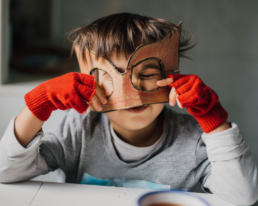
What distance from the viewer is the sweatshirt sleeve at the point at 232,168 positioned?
24.0 inches

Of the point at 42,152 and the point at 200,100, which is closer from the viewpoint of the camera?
the point at 200,100

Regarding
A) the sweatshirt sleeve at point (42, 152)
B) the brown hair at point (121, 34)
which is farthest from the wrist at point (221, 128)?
the sweatshirt sleeve at point (42, 152)

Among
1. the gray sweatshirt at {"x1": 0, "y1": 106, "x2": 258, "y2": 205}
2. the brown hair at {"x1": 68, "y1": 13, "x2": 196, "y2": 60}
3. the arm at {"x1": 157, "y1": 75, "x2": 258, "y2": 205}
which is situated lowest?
the gray sweatshirt at {"x1": 0, "y1": 106, "x2": 258, "y2": 205}

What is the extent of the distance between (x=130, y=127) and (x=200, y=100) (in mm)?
208

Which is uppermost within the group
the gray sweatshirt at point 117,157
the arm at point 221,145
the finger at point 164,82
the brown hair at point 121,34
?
the brown hair at point 121,34

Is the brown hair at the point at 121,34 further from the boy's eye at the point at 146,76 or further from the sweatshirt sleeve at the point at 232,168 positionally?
the sweatshirt sleeve at the point at 232,168

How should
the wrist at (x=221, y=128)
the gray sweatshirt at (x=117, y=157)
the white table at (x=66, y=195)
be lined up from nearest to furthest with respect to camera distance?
the white table at (x=66, y=195) → the wrist at (x=221, y=128) → the gray sweatshirt at (x=117, y=157)

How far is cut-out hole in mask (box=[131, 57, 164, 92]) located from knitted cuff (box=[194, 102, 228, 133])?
5.7 inches

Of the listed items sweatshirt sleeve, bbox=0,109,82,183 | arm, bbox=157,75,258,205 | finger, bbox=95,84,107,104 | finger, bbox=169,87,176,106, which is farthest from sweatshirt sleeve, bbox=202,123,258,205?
sweatshirt sleeve, bbox=0,109,82,183

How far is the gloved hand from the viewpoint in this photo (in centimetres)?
60

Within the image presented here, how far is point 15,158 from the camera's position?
2.07 ft

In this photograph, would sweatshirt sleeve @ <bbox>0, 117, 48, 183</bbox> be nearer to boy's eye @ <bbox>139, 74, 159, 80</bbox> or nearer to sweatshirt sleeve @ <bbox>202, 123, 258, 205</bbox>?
boy's eye @ <bbox>139, 74, 159, 80</bbox>

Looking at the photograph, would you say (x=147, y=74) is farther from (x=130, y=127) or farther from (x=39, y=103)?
(x=39, y=103)

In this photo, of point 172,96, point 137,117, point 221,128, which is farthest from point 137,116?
point 221,128
